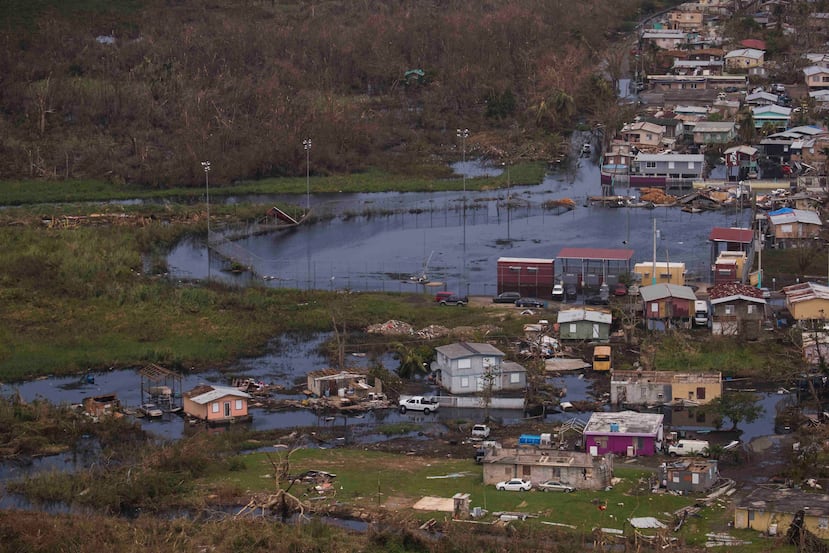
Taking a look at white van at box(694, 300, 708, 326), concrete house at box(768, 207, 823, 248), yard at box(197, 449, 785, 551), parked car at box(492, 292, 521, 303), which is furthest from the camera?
concrete house at box(768, 207, 823, 248)

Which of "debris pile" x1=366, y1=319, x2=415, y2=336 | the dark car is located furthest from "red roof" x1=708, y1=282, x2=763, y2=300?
"debris pile" x1=366, y1=319, x2=415, y2=336

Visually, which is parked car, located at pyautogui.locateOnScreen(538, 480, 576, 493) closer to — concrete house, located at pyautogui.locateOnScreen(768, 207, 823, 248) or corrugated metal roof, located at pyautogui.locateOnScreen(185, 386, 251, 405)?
corrugated metal roof, located at pyautogui.locateOnScreen(185, 386, 251, 405)

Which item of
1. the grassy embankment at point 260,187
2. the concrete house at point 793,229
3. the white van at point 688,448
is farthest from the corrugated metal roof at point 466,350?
the grassy embankment at point 260,187

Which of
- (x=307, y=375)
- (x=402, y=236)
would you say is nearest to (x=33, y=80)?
(x=402, y=236)

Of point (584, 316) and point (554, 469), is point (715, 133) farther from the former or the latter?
point (554, 469)

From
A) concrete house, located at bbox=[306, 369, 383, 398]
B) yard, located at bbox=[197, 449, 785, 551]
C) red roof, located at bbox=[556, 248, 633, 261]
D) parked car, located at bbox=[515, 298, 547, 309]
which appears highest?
red roof, located at bbox=[556, 248, 633, 261]

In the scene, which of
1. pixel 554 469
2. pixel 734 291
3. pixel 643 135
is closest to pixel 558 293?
pixel 734 291

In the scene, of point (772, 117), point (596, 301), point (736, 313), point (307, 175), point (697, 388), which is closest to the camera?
point (697, 388)
